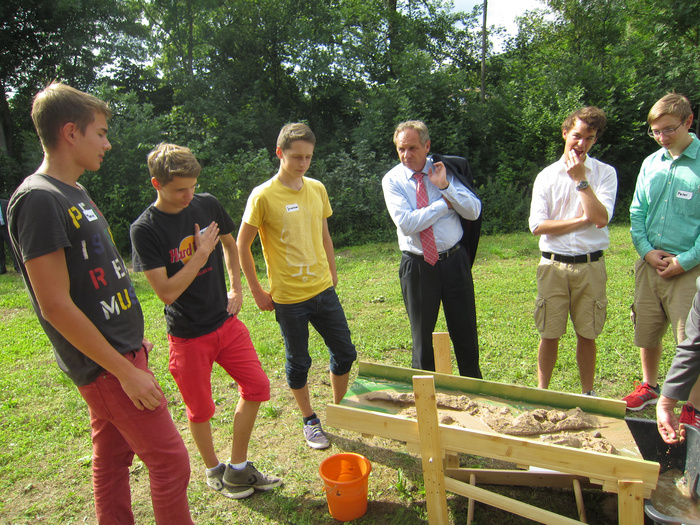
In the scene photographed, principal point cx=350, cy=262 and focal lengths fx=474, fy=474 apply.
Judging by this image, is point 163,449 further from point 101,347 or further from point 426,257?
point 426,257

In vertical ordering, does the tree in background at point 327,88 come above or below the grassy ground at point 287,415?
above

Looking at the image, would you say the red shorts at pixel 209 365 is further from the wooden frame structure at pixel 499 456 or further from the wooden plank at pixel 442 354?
the wooden plank at pixel 442 354

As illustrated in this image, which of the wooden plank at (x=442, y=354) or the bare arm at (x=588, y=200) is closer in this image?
the wooden plank at (x=442, y=354)

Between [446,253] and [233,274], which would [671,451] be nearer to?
[446,253]

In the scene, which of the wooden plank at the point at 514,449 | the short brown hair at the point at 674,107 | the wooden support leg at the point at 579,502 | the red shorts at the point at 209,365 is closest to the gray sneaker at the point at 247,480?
the red shorts at the point at 209,365

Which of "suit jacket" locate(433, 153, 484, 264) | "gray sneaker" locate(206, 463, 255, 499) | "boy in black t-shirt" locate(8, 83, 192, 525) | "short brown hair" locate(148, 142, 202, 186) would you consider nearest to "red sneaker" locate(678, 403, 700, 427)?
"suit jacket" locate(433, 153, 484, 264)

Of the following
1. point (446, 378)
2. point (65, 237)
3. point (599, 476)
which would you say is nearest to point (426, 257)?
point (446, 378)

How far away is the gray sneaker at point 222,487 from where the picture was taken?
294 cm

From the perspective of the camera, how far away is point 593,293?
138 inches

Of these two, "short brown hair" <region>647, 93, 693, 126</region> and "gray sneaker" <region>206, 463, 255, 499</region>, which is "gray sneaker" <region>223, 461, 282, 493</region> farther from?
"short brown hair" <region>647, 93, 693, 126</region>

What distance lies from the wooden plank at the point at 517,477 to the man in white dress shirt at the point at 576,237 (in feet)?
3.39

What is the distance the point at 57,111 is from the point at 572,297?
135 inches

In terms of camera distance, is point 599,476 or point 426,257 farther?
point 426,257

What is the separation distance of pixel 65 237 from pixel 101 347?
1.45ft
